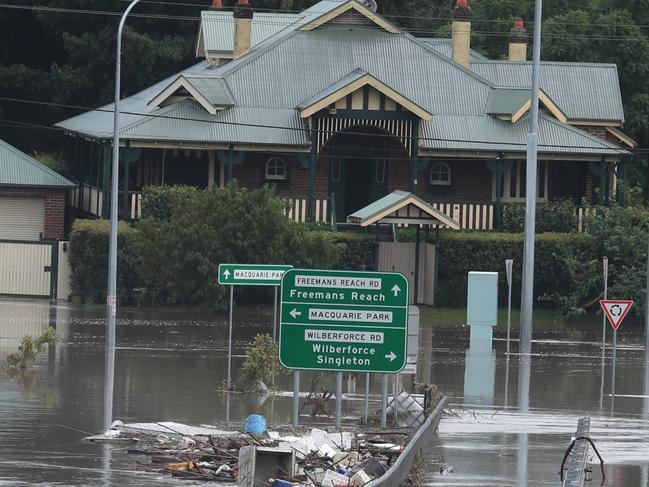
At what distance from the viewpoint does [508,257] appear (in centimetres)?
4219

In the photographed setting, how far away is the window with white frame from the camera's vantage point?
156 ft

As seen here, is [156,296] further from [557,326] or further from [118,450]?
[118,450]

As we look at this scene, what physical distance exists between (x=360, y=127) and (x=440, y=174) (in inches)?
118

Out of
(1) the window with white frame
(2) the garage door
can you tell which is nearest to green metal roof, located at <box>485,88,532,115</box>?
(1) the window with white frame

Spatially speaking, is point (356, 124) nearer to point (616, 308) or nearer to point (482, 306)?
point (482, 306)

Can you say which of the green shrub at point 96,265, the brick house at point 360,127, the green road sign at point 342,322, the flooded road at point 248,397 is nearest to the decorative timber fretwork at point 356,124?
the brick house at point 360,127

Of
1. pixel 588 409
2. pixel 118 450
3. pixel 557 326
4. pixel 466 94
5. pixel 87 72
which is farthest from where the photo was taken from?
pixel 87 72

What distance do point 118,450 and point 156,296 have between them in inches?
873

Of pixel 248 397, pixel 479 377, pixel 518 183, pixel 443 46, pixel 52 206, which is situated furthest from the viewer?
pixel 443 46

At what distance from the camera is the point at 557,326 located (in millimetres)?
41312

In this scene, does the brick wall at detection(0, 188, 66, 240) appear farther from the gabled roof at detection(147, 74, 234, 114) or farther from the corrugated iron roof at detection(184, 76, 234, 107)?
the corrugated iron roof at detection(184, 76, 234, 107)

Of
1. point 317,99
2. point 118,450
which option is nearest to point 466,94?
point 317,99

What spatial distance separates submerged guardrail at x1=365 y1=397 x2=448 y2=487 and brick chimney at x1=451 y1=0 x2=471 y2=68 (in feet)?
94.4

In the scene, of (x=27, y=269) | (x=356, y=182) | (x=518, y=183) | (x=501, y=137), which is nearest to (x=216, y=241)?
(x=27, y=269)
